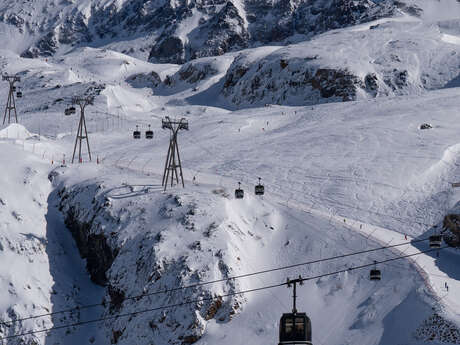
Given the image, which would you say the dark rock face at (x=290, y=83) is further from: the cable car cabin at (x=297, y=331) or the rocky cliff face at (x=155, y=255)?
the cable car cabin at (x=297, y=331)

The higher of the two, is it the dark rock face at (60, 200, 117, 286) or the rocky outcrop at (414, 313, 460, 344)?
the rocky outcrop at (414, 313, 460, 344)

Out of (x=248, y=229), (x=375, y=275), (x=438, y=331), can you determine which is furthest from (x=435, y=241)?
(x=248, y=229)

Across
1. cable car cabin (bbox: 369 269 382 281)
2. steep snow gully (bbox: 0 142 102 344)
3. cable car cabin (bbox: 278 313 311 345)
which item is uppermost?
cable car cabin (bbox: 278 313 311 345)

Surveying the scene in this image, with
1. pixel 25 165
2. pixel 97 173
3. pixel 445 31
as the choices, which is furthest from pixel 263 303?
pixel 445 31

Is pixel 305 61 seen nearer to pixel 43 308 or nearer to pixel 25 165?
pixel 25 165

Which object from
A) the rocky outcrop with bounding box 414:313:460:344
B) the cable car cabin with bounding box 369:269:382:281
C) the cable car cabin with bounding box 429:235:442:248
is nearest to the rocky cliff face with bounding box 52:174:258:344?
the cable car cabin with bounding box 369:269:382:281

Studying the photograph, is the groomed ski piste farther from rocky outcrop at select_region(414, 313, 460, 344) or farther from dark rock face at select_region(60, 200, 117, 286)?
dark rock face at select_region(60, 200, 117, 286)

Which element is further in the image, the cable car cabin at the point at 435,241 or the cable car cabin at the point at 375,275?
the cable car cabin at the point at 435,241

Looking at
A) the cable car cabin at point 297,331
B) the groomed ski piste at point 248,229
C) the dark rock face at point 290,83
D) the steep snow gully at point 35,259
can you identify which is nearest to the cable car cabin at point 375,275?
the groomed ski piste at point 248,229
